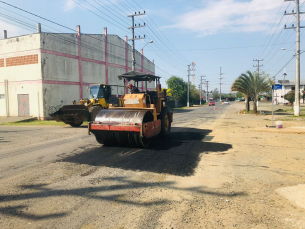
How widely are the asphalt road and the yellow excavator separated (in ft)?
18.0

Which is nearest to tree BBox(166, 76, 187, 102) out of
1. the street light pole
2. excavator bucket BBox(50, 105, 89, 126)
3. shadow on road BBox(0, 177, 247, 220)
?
the street light pole

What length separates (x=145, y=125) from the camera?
7.62 metres

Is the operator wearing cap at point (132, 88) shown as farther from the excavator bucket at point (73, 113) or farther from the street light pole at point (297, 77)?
the street light pole at point (297, 77)

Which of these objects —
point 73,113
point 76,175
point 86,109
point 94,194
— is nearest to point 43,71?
point 73,113

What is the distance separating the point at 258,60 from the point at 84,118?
60451 mm

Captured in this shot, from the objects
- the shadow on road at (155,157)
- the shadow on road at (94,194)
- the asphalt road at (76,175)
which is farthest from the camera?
the shadow on road at (155,157)

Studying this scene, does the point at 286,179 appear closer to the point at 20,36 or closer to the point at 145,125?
the point at 145,125

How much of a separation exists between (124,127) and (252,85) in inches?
1032

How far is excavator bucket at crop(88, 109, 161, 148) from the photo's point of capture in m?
7.60

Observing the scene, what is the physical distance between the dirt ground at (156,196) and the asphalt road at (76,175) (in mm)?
16

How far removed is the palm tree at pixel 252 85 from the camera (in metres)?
29.5

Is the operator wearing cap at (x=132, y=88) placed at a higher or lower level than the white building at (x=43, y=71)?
lower

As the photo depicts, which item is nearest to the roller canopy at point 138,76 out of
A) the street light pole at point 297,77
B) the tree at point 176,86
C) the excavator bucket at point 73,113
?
the excavator bucket at point 73,113

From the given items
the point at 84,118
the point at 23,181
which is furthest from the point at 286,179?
the point at 84,118
